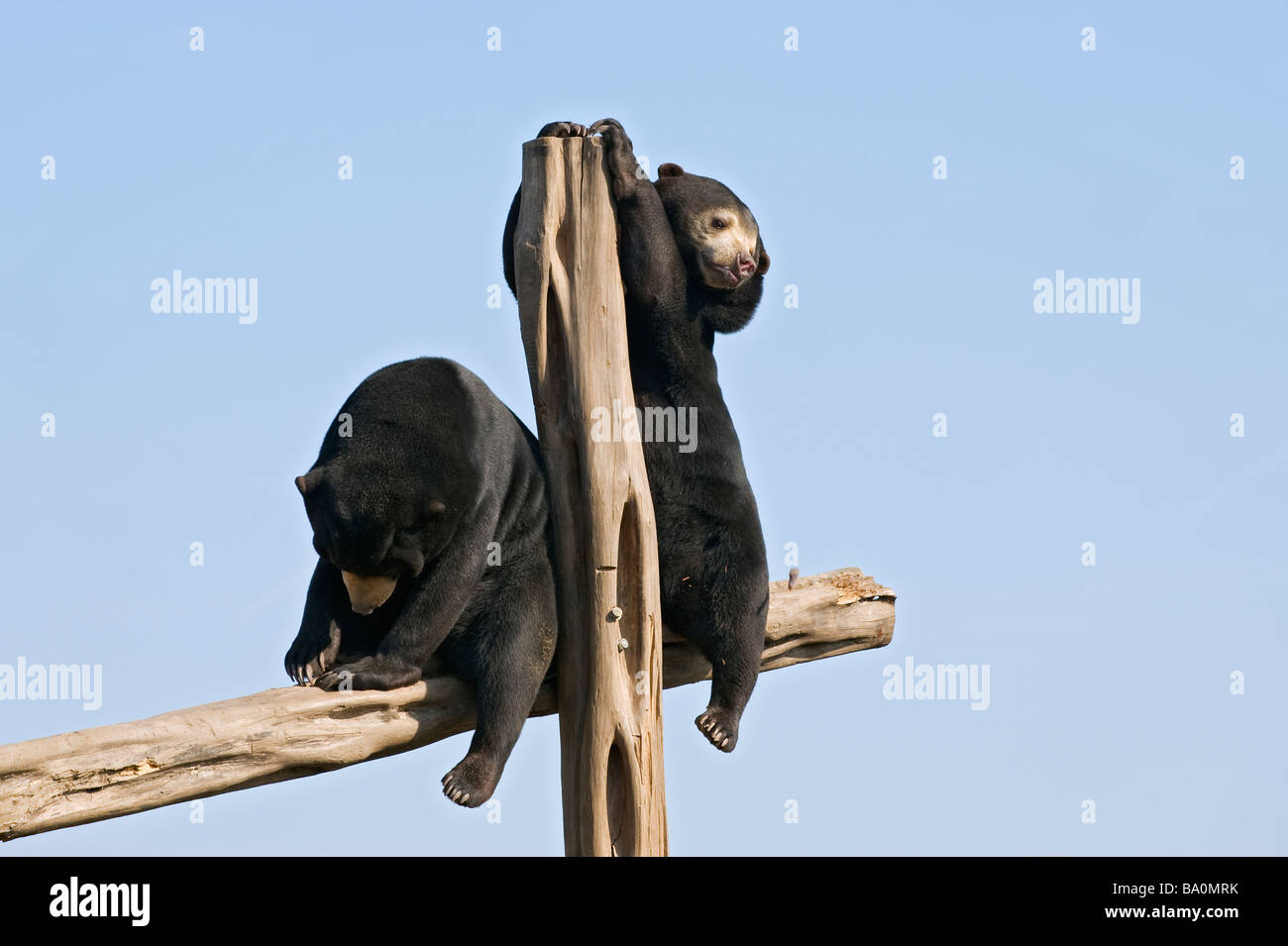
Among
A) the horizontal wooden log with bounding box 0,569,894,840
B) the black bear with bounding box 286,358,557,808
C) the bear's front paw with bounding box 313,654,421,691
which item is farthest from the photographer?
the black bear with bounding box 286,358,557,808

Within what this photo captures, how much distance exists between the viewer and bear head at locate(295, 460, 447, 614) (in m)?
7.02

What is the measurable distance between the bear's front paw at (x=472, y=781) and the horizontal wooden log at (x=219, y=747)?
253mm

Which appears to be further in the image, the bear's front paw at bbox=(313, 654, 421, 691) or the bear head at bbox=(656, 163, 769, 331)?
the bear head at bbox=(656, 163, 769, 331)

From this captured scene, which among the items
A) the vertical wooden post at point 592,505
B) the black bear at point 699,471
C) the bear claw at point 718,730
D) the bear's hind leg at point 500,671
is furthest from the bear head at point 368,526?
the bear claw at point 718,730

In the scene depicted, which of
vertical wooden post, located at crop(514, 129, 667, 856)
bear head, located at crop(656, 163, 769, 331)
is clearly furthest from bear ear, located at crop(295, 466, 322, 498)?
bear head, located at crop(656, 163, 769, 331)

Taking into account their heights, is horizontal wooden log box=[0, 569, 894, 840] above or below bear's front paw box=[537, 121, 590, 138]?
below

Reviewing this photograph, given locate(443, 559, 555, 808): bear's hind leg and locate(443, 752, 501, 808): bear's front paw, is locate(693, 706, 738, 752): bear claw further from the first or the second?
locate(443, 752, 501, 808): bear's front paw

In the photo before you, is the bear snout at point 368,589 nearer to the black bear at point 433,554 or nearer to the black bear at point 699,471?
the black bear at point 433,554

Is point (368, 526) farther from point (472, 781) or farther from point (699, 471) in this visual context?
point (699, 471)

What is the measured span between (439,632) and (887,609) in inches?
131

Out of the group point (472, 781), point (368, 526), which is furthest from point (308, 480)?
point (472, 781)

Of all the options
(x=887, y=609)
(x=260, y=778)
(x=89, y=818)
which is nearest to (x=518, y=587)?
(x=260, y=778)

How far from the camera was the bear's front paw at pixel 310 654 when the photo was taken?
24.1 ft

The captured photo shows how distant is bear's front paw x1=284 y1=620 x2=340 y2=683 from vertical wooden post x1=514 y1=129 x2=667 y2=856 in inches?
45.4
